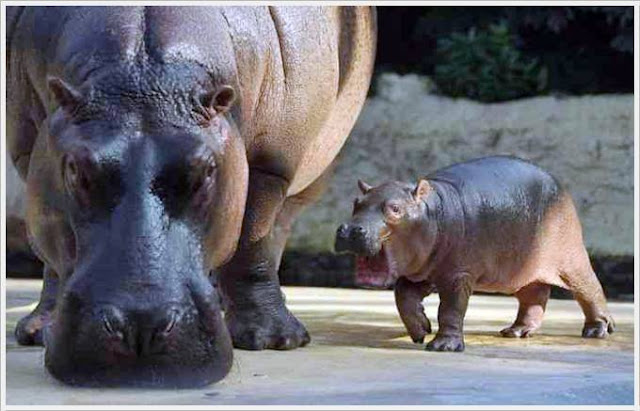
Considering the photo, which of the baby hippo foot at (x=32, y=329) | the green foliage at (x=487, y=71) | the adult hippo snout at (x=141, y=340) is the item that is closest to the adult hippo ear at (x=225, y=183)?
the adult hippo snout at (x=141, y=340)

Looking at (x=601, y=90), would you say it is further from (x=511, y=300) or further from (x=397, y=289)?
(x=397, y=289)

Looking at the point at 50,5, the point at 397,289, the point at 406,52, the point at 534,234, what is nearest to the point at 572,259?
the point at 534,234

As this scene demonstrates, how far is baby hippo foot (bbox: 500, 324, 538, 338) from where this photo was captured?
4.52 metres

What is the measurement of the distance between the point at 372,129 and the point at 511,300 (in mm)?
4403

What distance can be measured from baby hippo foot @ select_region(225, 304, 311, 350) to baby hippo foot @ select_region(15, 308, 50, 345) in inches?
23.6

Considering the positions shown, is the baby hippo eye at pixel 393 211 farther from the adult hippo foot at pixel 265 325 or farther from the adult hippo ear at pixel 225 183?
the adult hippo ear at pixel 225 183

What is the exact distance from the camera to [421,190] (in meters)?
4.16

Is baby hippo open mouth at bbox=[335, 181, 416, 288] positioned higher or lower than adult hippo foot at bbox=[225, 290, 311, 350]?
higher

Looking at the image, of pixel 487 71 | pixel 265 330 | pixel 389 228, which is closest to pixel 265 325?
pixel 265 330

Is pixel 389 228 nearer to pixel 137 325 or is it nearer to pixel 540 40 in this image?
pixel 137 325

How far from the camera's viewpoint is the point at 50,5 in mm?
3758

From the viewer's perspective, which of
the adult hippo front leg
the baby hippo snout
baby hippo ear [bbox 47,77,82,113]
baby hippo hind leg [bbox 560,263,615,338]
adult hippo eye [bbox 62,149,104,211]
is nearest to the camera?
the baby hippo snout

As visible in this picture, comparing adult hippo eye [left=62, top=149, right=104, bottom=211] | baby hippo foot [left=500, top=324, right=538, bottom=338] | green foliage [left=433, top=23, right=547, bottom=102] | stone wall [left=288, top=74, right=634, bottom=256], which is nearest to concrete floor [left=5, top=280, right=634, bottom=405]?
baby hippo foot [left=500, top=324, right=538, bottom=338]

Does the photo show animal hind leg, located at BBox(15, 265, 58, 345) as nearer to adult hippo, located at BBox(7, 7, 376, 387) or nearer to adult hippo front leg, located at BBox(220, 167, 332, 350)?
adult hippo, located at BBox(7, 7, 376, 387)
